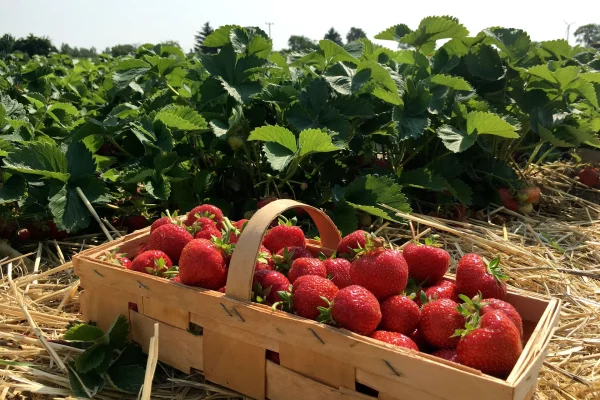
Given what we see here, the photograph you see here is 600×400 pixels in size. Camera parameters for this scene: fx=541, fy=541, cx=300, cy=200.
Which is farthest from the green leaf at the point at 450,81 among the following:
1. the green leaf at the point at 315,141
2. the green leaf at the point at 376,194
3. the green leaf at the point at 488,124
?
the green leaf at the point at 315,141

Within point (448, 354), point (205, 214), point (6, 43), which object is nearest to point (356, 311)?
point (448, 354)

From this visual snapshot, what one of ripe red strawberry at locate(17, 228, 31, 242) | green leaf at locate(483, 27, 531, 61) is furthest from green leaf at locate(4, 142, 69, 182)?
green leaf at locate(483, 27, 531, 61)

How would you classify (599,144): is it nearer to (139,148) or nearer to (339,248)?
(339,248)

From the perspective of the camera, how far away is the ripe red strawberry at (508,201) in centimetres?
291

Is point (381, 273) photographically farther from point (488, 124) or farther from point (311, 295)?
point (488, 124)

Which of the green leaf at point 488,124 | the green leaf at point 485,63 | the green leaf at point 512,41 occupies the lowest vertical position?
the green leaf at point 488,124

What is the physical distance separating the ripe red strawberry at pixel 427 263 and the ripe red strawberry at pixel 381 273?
0.48 ft

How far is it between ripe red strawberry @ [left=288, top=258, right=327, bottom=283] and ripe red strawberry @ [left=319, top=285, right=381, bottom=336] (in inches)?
6.7

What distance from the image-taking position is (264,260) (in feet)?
4.91

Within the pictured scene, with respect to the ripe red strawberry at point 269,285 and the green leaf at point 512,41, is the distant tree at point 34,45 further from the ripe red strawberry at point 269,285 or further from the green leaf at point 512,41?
the ripe red strawberry at point 269,285

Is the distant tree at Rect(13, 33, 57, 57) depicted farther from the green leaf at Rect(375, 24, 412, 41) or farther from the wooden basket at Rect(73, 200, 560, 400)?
the wooden basket at Rect(73, 200, 560, 400)

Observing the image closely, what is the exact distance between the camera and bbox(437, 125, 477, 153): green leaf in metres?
2.52

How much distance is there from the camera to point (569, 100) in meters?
3.21

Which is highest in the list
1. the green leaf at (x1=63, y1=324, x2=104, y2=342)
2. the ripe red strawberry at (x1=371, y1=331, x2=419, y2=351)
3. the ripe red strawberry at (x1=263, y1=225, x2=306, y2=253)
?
the ripe red strawberry at (x1=263, y1=225, x2=306, y2=253)
